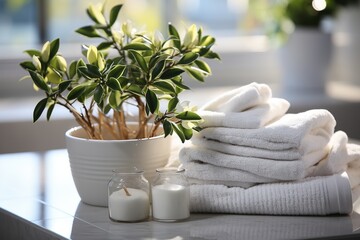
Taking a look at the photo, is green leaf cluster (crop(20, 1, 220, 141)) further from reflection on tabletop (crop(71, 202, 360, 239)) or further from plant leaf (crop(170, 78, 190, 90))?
reflection on tabletop (crop(71, 202, 360, 239))

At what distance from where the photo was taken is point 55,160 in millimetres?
1852

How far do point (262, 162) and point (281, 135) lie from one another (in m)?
0.05

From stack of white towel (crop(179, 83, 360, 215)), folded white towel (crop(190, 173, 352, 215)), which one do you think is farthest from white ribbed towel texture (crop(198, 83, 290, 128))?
folded white towel (crop(190, 173, 352, 215))

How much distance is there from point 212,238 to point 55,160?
Answer: 75 centimetres

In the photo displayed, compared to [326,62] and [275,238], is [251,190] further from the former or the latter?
[326,62]

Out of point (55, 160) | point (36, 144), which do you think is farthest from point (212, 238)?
point (36, 144)

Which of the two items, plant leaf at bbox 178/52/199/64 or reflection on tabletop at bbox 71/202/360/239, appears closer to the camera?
reflection on tabletop at bbox 71/202/360/239

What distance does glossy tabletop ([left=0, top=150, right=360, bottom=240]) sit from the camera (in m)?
1.20

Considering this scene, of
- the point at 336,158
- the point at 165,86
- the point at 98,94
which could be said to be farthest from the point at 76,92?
the point at 336,158

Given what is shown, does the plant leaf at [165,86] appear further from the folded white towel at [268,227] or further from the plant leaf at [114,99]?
the folded white towel at [268,227]

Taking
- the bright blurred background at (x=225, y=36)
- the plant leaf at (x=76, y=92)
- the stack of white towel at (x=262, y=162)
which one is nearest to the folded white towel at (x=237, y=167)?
the stack of white towel at (x=262, y=162)

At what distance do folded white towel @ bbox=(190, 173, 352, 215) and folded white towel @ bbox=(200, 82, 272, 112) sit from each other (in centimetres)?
14

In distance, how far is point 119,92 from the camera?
1308mm

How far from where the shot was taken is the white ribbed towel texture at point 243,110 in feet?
4.40
